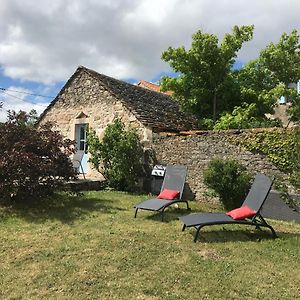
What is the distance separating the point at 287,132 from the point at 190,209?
3.15 metres

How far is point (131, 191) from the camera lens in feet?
40.8

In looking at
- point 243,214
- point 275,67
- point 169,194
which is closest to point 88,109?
point 169,194

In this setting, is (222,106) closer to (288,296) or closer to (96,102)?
(96,102)

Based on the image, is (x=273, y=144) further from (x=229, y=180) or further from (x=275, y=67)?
(x=275, y=67)

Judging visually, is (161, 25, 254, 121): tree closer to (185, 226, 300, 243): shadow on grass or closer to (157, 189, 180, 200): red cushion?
(157, 189, 180, 200): red cushion

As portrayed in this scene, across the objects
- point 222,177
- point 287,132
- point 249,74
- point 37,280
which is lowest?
point 37,280

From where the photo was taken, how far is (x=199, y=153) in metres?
11.0

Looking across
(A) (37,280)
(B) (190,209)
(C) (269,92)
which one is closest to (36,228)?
(A) (37,280)

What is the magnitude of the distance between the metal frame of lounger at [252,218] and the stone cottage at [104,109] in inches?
233

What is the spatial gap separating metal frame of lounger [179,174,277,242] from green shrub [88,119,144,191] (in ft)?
18.4

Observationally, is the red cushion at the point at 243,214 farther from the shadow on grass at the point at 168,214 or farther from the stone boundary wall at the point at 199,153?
the stone boundary wall at the point at 199,153

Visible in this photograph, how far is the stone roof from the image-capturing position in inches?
515

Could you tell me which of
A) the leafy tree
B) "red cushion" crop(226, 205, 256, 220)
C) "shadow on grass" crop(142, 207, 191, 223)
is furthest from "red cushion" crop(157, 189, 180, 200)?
the leafy tree

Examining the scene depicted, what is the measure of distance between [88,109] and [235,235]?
9842 mm
